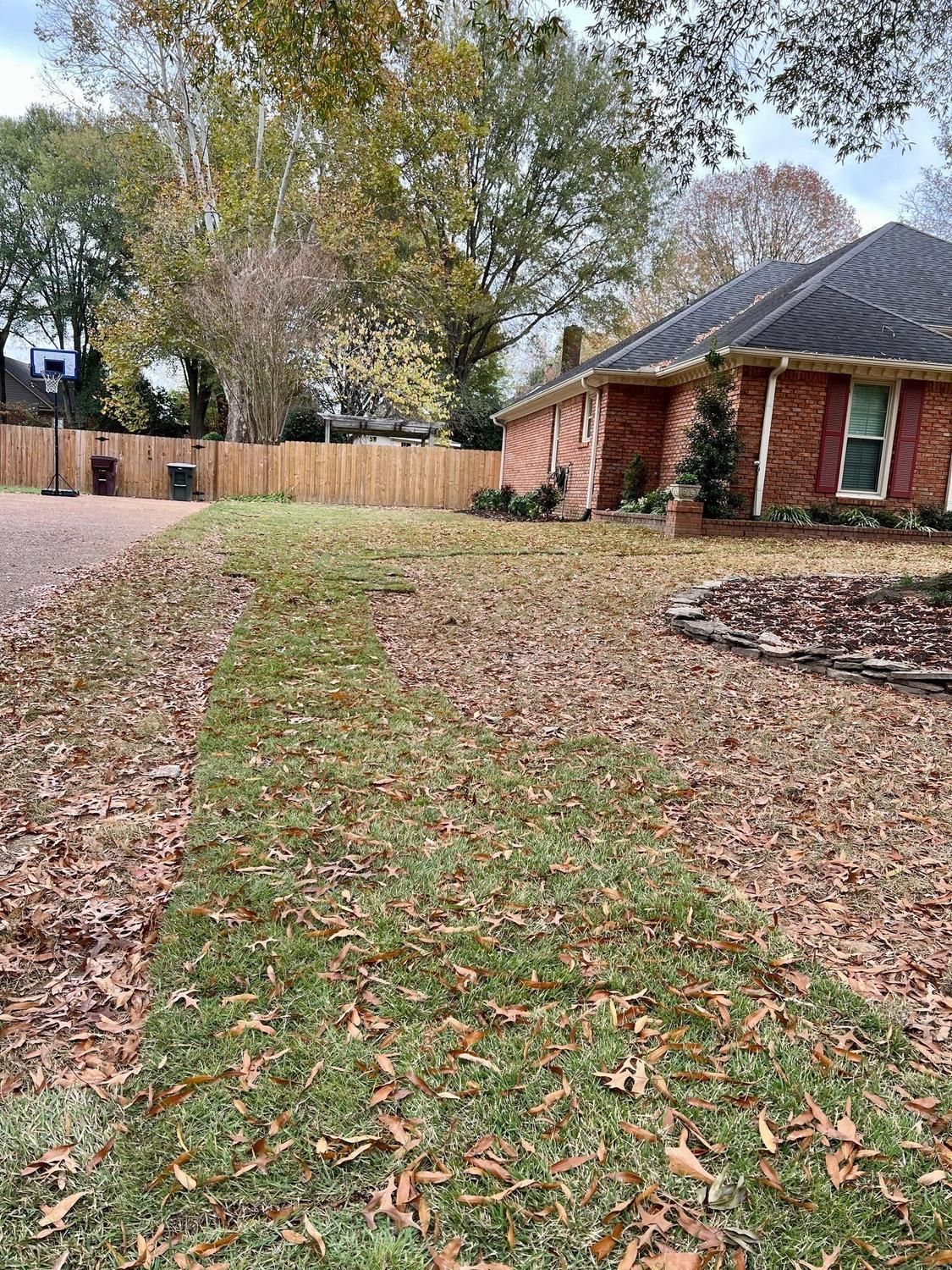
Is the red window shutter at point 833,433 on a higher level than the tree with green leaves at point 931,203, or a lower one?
lower

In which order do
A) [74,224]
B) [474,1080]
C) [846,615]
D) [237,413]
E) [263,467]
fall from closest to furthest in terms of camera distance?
[474,1080]
[846,615]
[263,467]
[237,413]
[74,224]

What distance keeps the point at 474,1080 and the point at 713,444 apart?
1163 centimetres

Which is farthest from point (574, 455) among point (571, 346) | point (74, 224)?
point (74, 224)

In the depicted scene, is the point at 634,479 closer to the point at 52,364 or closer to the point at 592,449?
the point at 592,449

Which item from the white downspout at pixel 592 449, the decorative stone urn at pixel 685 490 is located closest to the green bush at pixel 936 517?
the decorative stone urn at pixel 685 490

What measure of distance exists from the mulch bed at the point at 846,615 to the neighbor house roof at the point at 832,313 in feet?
19.6

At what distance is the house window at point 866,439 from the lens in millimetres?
13117

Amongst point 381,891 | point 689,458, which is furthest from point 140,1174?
point 689,458

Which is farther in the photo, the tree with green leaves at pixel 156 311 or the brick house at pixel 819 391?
the tree with green leaves at pixel 156 311

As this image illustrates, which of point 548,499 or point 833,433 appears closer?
point 833,433

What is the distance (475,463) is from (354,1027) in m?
21.6

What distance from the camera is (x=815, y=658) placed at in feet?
17.2

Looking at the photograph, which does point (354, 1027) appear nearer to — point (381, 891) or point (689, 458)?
point (381, 891)

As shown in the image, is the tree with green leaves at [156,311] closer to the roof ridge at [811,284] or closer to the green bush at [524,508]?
the green bush at [524,508]
